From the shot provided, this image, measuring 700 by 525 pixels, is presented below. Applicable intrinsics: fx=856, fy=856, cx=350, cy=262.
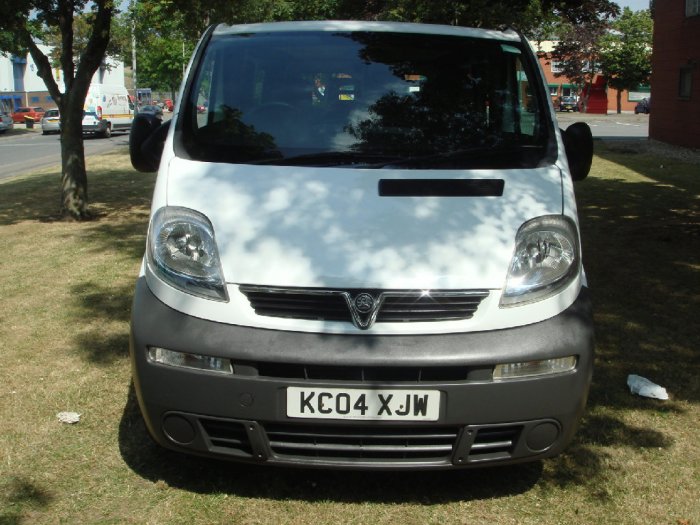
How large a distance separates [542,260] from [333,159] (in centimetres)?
100

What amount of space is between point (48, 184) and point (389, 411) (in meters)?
14.1

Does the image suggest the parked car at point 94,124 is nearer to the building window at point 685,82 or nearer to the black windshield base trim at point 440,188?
the building window at point 685,82

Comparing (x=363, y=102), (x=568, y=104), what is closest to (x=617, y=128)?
(x=568, y=104)

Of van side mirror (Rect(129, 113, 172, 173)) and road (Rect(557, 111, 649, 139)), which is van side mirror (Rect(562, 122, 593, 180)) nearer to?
van side mirror (Rect(129, 113, 172, 173))

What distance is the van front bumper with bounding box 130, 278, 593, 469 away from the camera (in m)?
2.98

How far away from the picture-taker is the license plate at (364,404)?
118 inches

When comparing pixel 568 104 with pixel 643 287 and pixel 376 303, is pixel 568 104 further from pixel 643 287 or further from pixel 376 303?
pixel 376 303

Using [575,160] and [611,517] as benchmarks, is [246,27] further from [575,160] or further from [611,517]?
[611,517]

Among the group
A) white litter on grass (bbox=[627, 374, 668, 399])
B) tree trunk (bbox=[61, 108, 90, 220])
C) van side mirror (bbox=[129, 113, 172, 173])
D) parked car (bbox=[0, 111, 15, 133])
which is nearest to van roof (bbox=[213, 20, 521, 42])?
van side mirror (bbox=[129, 113, 172, 173])

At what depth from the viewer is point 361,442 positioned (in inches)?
123

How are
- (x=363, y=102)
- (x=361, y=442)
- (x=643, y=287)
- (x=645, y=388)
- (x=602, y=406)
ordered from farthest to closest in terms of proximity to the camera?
(x=643, y=287) → (x=645, y=388) → (x=602, y=406) → (x=363, y=102) → (x=361, y=442)

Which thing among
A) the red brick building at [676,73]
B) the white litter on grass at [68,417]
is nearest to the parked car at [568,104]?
the red brick building at [676,73]

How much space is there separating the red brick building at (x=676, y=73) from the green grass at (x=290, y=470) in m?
19.6

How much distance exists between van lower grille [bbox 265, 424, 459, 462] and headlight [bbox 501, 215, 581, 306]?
1.86 feet
